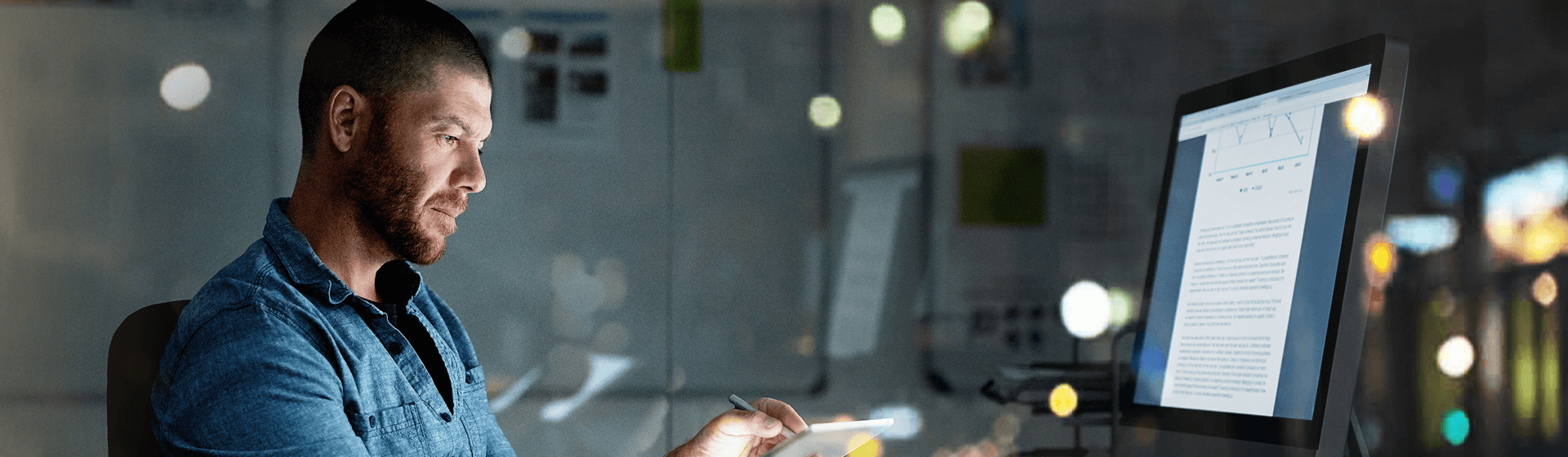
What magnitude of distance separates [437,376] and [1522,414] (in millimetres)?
2325

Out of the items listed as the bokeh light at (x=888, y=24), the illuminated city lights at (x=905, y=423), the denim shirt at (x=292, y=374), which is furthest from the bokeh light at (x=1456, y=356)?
the denim shirt at (x=292, y=374)

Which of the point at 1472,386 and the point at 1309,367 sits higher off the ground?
the point at 1309,367

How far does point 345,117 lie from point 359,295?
0.20 metres

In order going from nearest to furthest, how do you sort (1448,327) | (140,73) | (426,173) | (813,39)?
(426,173) < (140,73) < (813,39) < (1448,327)

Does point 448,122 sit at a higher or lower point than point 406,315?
higher

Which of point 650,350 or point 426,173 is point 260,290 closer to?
point 426,173

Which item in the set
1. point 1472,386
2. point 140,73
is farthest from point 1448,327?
point 140,73

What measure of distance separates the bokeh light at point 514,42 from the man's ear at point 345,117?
84 cm

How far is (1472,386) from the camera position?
6.51 feet

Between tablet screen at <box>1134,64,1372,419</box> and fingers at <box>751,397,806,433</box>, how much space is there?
377 mm

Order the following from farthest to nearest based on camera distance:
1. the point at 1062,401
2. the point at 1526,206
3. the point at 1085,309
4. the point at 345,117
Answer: the point at 1526,206 < the point at 1085,309 < the point at 1062,401 < the point at 345,117

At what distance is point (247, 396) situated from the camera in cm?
73

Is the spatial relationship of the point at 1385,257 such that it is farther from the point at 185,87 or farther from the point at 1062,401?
the point at 185,87

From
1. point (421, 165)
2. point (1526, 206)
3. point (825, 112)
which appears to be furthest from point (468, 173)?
point (1526, 206)
